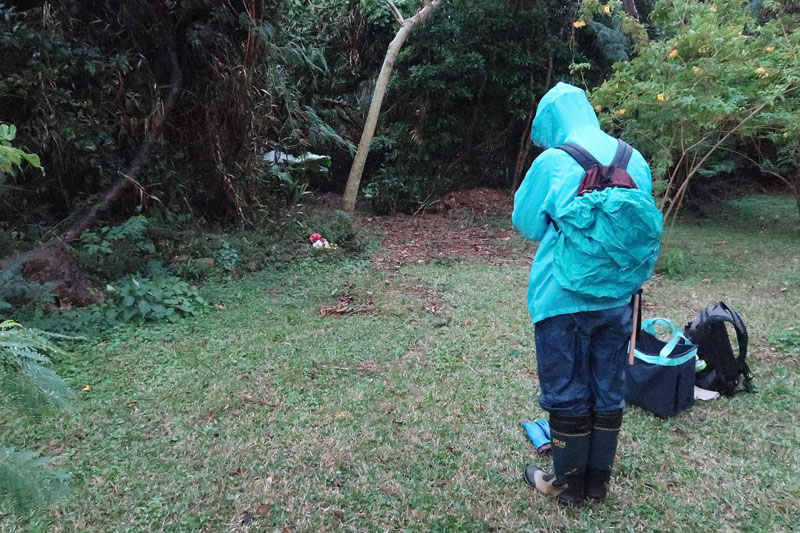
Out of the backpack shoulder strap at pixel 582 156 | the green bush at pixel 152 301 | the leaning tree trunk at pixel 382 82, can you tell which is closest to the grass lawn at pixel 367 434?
the green bush at pixel 152 301

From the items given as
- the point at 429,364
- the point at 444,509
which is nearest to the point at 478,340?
the point at 429,364

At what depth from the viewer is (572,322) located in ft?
7.14

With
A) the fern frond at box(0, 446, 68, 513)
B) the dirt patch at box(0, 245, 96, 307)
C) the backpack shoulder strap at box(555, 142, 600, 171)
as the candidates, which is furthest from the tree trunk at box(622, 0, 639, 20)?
the fern frond at box(0, 446, 68, 513)

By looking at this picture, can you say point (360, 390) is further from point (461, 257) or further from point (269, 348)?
point (461, 257)

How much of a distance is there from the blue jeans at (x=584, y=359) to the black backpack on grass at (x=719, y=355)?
154cm

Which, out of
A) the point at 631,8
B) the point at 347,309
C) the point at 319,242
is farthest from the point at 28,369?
the point at 631,8

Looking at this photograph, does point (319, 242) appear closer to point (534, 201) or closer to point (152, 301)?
point (152, 301)

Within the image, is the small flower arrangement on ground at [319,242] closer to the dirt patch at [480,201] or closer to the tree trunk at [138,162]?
the tree trunk at [138,162]

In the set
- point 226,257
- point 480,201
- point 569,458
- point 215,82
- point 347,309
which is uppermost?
point 215,82

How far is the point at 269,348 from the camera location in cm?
435

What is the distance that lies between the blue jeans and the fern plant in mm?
1718

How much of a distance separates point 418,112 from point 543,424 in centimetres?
1023

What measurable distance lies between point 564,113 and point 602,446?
145 cm

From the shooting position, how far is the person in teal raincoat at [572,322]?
7.10 ft
